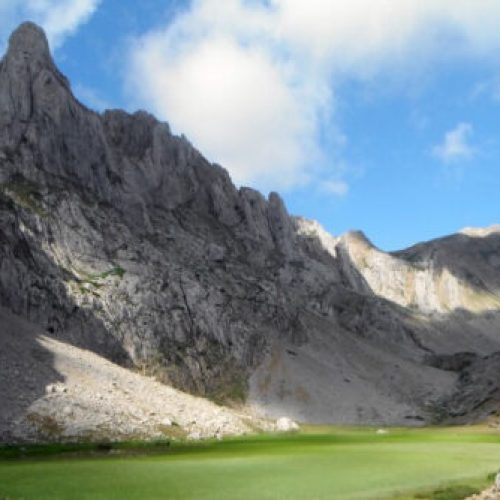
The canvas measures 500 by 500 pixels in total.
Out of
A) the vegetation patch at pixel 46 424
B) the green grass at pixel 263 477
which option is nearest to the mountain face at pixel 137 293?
the vegetation patch at pixel 46 424

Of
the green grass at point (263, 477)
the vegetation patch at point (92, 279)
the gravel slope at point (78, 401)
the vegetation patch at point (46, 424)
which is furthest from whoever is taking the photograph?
the vegetation patch at point (92, 279)

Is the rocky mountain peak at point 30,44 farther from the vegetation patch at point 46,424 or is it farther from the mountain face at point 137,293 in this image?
the vegetation patch at point 46,424

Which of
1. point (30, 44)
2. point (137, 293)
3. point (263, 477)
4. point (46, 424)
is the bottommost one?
point (263, 477)

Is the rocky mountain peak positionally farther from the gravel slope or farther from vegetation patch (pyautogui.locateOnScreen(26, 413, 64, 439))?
vegetation patch (pyautogui.locateOnScreen(26, 413, 64, 439))

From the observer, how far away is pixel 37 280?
134750 millimetres

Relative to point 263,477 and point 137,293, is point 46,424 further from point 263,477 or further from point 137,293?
point 137,293

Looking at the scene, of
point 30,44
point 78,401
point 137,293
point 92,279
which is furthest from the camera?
point 30,44

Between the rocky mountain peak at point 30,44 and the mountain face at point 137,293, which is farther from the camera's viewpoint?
the rocky mountain peak at point 30,44

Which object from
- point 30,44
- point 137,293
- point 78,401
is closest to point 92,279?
point 137,293

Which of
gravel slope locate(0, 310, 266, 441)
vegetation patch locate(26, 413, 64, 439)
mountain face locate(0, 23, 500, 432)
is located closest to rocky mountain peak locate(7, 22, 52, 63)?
mountain face locate(0, 23, 500, 432)

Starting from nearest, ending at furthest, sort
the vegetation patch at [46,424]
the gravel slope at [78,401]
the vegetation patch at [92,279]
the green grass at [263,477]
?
1. the green grass at [263,477]
2. the vegetation patch at [46,424]
3. the gravel slope at [78,401]
4. the vegetation patch at [92,279]

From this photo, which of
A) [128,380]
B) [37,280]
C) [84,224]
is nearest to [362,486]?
[128,380]

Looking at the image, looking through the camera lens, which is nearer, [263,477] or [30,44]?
[263,477]

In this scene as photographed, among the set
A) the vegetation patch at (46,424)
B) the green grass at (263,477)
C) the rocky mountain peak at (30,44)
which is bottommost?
the green grass at (263,477)
